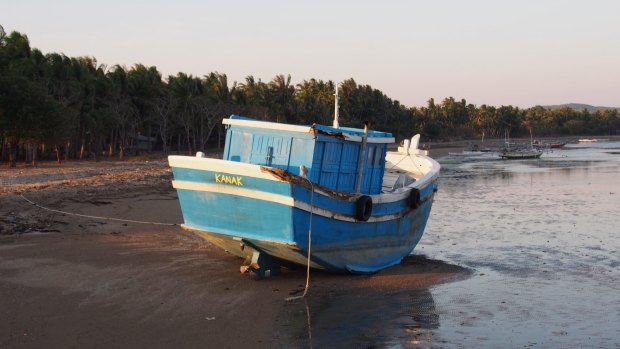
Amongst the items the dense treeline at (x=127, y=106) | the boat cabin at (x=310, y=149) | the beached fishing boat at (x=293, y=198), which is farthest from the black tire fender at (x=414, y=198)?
the dense treeline at (x=127, y=106)

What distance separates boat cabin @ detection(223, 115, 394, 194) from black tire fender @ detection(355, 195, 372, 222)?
648 millimetres

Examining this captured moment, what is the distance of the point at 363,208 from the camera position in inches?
501

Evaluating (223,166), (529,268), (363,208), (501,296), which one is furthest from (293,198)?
(529,268)

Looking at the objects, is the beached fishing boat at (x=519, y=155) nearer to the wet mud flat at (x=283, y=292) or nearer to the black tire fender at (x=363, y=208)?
the wet mud flat at (x=283, y=292)

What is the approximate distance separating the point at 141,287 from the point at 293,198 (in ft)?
9.45

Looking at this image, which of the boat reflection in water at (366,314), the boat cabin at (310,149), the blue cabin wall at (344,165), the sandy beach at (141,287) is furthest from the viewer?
the blue cabin wall at (344,165)

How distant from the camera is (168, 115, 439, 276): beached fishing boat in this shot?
1156cm

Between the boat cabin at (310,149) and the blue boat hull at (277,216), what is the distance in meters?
0.64

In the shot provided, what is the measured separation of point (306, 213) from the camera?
11648mm

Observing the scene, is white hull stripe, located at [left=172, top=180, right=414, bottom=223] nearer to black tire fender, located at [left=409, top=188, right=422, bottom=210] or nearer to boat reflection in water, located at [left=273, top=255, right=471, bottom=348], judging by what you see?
boat reflection in water, located at [left=273, top=255, right=471, bottom=348]

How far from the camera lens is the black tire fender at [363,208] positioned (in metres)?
12.6

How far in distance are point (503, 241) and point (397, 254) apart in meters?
4.95

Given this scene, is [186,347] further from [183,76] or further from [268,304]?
[183,76]

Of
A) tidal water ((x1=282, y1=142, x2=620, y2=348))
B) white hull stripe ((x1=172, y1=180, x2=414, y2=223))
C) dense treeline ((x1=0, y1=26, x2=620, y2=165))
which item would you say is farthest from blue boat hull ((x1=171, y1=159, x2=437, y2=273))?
dense treeline ((x1=0, y1=26, x2=620, y2=165))
